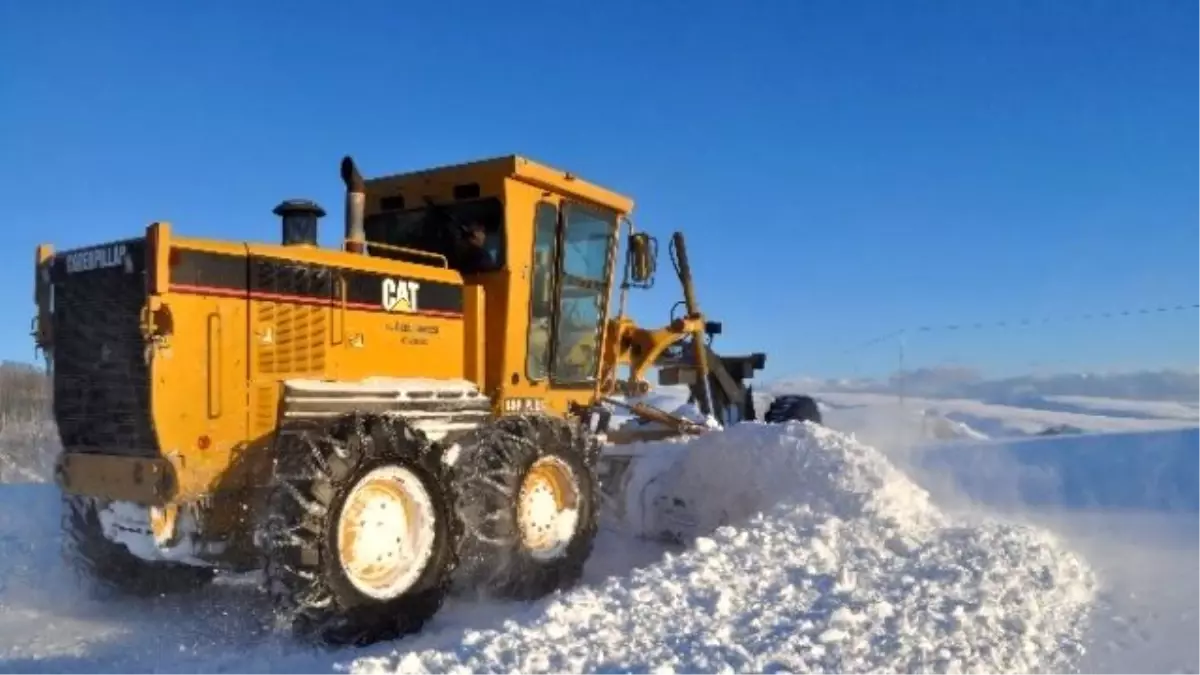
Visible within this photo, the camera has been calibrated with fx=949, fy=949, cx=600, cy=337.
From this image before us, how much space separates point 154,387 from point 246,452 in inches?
24.5

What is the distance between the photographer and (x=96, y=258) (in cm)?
550

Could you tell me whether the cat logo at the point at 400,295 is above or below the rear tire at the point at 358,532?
above

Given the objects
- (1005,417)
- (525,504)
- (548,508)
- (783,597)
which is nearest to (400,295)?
(525,504)

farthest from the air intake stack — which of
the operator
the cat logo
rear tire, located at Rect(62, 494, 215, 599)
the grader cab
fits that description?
rear tire, located at Rect(62, 494, 215, 599)

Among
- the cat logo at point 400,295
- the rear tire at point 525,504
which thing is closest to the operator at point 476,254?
the cat logo at point 400,295

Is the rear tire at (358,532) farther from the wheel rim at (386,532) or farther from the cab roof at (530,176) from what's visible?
the cab roof at (530,176)

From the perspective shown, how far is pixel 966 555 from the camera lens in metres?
6.00

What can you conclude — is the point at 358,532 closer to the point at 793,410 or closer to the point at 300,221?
the point at 300,221

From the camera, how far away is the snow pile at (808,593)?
414 cm

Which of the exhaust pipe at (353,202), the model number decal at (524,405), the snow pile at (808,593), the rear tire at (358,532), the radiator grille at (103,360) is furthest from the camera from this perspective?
the model number decal at (524,405)

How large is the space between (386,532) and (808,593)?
2.42 m

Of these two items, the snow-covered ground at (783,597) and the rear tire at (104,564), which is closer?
the snow-covered ground at (783,597)

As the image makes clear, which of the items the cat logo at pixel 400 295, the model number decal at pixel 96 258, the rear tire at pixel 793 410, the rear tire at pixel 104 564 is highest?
the model number decal at pixel 96 258

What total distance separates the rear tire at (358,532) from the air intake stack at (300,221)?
1446 millimetres
